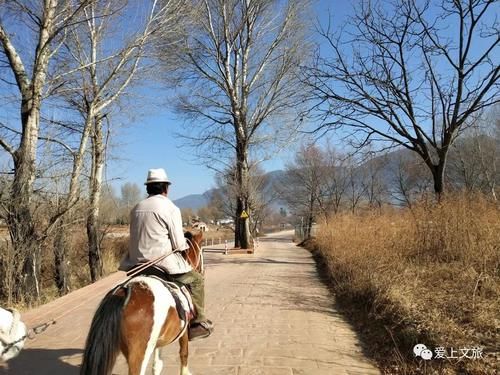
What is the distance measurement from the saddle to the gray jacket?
0.35 ft

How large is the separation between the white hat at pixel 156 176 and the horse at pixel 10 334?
6.71 ft

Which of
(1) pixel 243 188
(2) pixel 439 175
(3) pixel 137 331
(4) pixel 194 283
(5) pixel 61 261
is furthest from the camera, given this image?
(1) pixel 243 188

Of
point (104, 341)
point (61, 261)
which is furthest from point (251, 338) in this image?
point (61, 261)

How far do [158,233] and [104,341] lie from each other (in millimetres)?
1349

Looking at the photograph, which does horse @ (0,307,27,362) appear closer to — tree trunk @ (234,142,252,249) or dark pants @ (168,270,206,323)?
dark pants @ (168,270,206,323)

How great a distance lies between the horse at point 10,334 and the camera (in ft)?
10.2

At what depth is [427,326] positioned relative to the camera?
228 inches

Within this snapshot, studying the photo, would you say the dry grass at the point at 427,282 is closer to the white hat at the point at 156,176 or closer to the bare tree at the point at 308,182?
the white hat at the point at 156,176

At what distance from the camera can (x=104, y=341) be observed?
3.72m

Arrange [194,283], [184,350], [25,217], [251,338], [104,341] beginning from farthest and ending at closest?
[25,217], [251,338], [194,283], [184,350], [104,341]

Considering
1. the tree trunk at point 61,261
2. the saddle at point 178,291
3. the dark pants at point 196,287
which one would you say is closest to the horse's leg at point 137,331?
the saddle at point 178,291

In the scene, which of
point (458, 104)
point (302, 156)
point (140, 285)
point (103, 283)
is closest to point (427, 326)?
point (140, 285)

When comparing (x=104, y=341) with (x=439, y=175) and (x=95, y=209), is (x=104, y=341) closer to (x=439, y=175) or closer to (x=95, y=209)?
(x=439, y=175)

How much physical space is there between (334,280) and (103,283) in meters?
6.93
